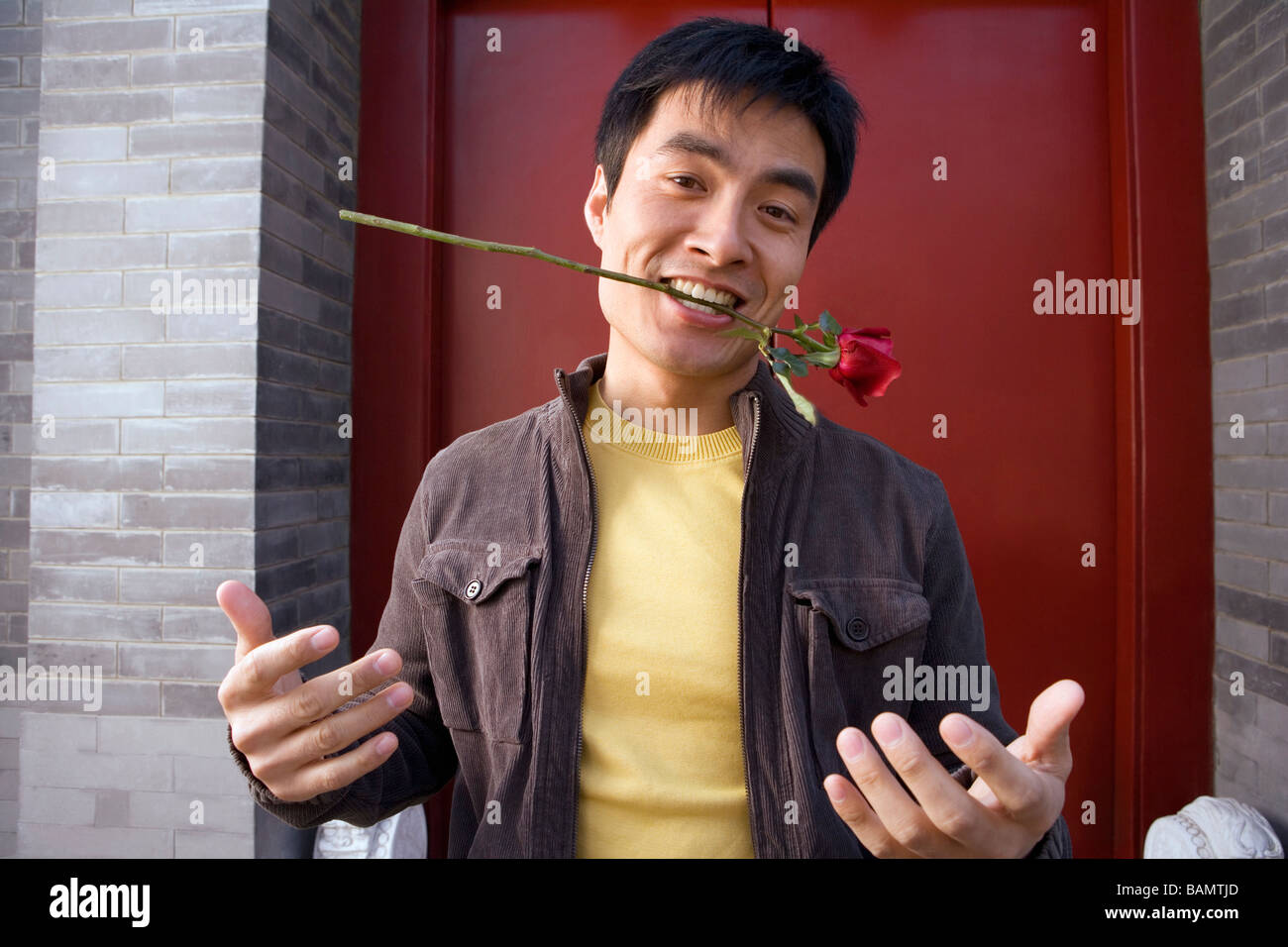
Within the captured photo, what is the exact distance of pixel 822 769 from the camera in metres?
1.00

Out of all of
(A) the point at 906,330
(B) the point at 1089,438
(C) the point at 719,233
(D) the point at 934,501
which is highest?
(A) the point at 906,330

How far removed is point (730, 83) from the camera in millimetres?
1051

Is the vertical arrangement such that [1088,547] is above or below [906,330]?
below

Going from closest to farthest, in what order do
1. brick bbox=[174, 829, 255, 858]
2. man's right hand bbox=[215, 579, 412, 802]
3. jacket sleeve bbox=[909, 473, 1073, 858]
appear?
man's right hand bbox=[215, 579, 412, 802]
jacket sleeve bbox=[909, 473, 1073, 858]
brick bbox=[174, 829, 255, 858]

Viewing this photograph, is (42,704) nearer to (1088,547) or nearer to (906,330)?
(906,330)

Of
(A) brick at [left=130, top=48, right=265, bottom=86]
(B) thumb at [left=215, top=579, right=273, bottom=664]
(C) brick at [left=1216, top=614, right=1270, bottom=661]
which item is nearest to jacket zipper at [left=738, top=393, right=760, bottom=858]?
(B) thumb at [left=215, top=579, right=273, bottom=664]

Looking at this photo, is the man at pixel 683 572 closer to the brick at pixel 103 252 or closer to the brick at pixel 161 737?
the brick at pixel 161 737

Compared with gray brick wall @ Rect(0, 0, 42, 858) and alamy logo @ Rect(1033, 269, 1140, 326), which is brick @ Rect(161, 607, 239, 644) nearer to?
gray brick wall @ Rect(0, 0, 42, 858)

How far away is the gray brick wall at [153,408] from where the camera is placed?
1.84 metres

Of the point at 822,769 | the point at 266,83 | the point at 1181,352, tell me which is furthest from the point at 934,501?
the point at 266,83

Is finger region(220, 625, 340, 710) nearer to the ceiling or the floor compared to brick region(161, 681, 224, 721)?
nearer to the ceiling

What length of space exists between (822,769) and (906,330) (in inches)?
62.5

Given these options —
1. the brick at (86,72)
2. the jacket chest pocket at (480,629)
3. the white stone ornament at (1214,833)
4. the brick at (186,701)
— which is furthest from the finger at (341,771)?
the white stone ornament at (1214,833)

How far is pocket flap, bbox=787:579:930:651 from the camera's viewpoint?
1.04 m
